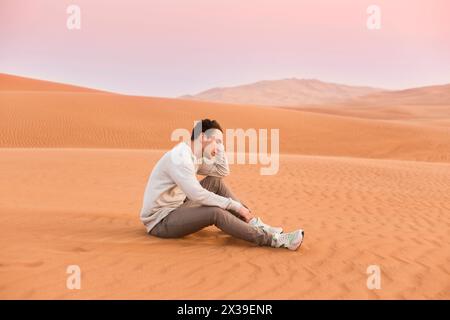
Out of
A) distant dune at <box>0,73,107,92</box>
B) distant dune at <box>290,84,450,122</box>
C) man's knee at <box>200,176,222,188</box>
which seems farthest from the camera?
distant dune at <box>0,73,107,92</box>

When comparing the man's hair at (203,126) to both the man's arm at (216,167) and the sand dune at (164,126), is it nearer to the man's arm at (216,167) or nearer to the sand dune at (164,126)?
the man's arm at (216,167)

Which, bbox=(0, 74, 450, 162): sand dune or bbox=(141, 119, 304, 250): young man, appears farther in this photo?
bbox=(0, 74, 450, 162): sand dune

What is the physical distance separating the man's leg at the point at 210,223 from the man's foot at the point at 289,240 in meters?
0.06

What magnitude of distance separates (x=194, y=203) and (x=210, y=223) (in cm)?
37

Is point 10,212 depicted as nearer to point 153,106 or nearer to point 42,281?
point 42,281

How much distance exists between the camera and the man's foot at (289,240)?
5223 mm

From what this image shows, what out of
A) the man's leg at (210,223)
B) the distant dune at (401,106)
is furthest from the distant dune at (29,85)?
the man's leg at (210,223)

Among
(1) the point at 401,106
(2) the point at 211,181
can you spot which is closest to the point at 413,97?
(1) the point at 401,106

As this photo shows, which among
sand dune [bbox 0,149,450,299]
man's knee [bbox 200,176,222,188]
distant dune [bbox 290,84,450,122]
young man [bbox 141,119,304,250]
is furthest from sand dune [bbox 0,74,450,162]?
distant dune [bbox 290,84,450,122]

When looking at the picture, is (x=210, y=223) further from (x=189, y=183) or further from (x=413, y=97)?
(x=413, y=97)

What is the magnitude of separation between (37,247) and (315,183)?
8.34 metres

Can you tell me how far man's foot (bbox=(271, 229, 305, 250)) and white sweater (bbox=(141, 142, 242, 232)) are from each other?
0.55 m

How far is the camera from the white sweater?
502cm

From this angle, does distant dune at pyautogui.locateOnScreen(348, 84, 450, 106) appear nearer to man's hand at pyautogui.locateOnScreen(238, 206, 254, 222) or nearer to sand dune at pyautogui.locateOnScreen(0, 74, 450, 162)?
sand dune at pyautogui.locateOnScreen(0, 74, 450, 162)
